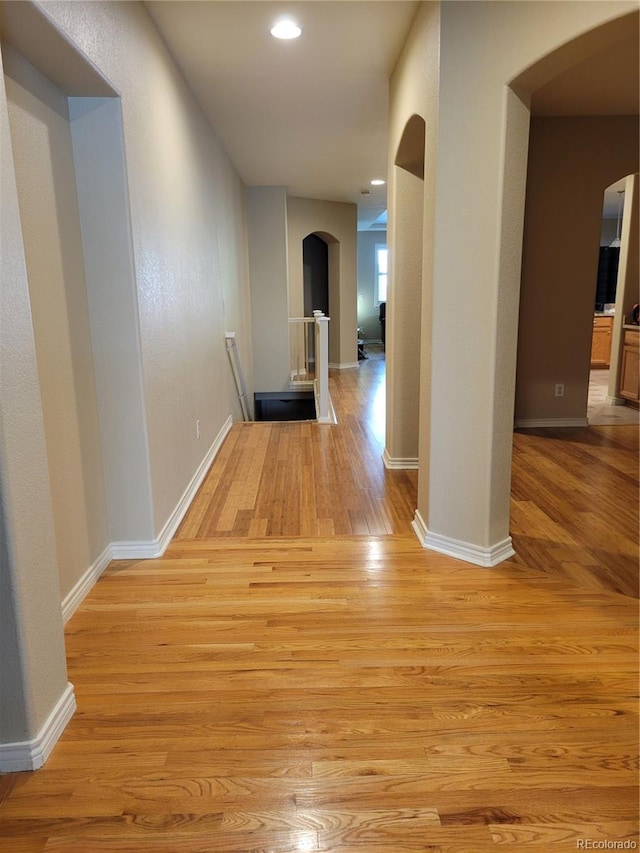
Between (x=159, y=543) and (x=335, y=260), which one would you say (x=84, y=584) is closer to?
(x=159, y=543)

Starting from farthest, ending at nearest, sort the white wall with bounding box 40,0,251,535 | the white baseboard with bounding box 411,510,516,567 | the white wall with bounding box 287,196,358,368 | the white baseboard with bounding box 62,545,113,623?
1. the white wall with bounding box 287,196,358,368
2. the white baseboard with bounding box 411,510,516,567
3. the white wall with bounding box 40,0,251,535
4. the white baseboard with bounding box 62,545,113,623

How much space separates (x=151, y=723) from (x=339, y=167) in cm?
627

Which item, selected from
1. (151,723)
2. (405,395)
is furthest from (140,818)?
(405,395)

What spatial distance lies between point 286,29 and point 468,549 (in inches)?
114

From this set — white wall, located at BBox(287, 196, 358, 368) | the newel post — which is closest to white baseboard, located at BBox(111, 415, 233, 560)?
the newel post

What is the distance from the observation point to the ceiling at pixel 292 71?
2.94m

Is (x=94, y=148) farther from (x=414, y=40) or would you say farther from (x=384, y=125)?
(x=384, y=125)

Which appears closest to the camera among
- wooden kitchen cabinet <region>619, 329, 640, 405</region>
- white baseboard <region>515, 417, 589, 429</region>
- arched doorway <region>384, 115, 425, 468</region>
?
arched doorway <region>384, 115, 425, 468</region>

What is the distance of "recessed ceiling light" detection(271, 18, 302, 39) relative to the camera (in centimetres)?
302

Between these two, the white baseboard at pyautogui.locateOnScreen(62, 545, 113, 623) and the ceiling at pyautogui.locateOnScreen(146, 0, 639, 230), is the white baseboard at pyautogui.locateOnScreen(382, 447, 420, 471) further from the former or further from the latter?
the ceiling at pyautogui.locateOnScreen(146, 0, 639, 230)

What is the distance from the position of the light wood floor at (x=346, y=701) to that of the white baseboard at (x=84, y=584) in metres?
0.05

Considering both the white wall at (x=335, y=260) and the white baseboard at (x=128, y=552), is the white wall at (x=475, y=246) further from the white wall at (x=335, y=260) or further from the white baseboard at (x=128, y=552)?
the white wall at (x=335, y=260)

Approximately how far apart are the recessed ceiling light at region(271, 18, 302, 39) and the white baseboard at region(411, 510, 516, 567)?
8.98 ft

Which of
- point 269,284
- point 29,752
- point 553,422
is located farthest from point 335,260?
point 29,752
